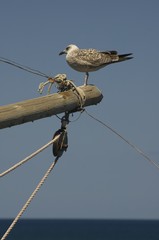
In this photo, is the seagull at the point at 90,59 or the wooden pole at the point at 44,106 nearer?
the wooden pole at the point at 44,106

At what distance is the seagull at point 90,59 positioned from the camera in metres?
16.1

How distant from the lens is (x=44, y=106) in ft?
39.9

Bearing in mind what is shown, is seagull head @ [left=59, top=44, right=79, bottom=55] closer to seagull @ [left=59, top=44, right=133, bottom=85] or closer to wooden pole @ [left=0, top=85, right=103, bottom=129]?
seagull @ [left=59, top=44, right=133, bottom=85]

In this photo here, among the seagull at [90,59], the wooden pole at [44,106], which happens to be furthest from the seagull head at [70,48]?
the wooden pole at [44,106]

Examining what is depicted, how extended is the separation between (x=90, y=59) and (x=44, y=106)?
14.5 ft

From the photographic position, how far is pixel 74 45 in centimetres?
1777

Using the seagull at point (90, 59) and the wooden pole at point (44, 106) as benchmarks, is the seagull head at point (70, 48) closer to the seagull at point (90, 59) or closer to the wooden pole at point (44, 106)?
the seagull at point (90, 59)

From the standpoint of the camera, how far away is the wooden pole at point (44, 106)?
37.8ft

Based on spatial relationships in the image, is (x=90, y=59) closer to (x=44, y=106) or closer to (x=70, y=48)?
(x=70, y=48)

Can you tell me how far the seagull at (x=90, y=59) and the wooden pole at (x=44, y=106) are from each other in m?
2.19

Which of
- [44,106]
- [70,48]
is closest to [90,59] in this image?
[70,48]

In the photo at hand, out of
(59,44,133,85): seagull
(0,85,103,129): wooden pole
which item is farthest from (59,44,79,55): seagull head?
(0,85,103,129): wooden pole

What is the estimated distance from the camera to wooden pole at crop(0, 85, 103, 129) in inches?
454
